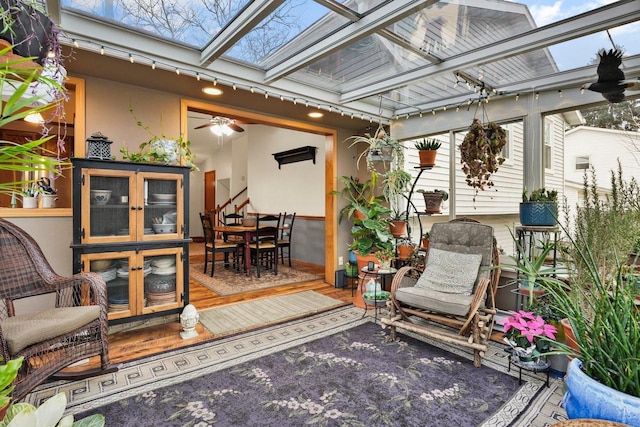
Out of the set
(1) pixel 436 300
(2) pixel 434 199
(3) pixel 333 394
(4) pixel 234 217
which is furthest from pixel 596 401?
(4) pixel 234 217

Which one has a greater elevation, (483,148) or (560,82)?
(560,82)

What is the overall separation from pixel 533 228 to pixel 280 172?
5385 millimetres

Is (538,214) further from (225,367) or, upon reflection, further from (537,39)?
(225,367)

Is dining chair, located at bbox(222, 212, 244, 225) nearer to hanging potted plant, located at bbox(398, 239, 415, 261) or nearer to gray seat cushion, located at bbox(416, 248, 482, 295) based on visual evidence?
hanging potted plant, located at bbox(398, 239, 415, 261)

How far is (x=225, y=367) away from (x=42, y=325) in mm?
1149

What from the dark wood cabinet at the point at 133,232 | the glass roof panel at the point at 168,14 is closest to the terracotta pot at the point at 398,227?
the dark wood cabinet at the point at 133,232

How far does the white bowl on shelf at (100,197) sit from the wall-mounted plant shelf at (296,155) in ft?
12.9

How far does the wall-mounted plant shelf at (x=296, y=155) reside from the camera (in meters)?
6.23

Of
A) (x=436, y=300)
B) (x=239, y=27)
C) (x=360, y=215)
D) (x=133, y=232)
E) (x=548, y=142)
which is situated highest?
(x=239, y=27)

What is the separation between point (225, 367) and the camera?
239 centimetres

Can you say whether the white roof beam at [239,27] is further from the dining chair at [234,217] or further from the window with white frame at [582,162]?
the dining chair at [234,217]

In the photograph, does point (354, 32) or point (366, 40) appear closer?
point (354, 32)

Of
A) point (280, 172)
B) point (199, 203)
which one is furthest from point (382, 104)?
point (199, 203)

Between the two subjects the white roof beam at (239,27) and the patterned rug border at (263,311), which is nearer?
the white roof beam at (239,27)
